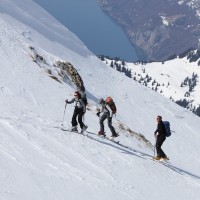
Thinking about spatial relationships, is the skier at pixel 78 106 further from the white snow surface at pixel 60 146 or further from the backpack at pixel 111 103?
the backpack at pixel 111 103

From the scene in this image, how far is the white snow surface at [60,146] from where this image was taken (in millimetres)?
16078

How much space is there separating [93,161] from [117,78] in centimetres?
3692

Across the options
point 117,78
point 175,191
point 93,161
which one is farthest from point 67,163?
point 117,78

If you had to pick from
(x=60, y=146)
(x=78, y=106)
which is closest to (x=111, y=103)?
(x=78, y=106)

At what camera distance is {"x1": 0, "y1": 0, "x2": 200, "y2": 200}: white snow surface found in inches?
633

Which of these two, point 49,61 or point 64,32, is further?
point 64,32

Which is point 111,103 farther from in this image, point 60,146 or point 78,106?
point 60,146

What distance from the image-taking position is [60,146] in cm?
2064

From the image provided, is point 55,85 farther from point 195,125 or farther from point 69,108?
point 195,125

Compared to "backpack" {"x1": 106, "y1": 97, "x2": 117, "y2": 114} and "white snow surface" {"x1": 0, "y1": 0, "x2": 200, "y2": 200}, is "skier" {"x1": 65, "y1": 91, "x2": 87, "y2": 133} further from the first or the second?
"backpack" {"x1": 106, "y1": 97, "x2": 117, "y2": 114}

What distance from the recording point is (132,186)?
19.5 metres

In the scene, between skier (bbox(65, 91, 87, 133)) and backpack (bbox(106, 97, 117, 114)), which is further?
backpack (bbox(106, 97, 117, 114))

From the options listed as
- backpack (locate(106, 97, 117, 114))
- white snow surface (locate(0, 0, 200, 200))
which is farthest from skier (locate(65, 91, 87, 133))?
backpack (locate(106, 97, 117, 114))

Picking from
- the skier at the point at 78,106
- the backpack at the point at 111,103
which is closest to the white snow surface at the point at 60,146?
the skier at the point at 78,106
